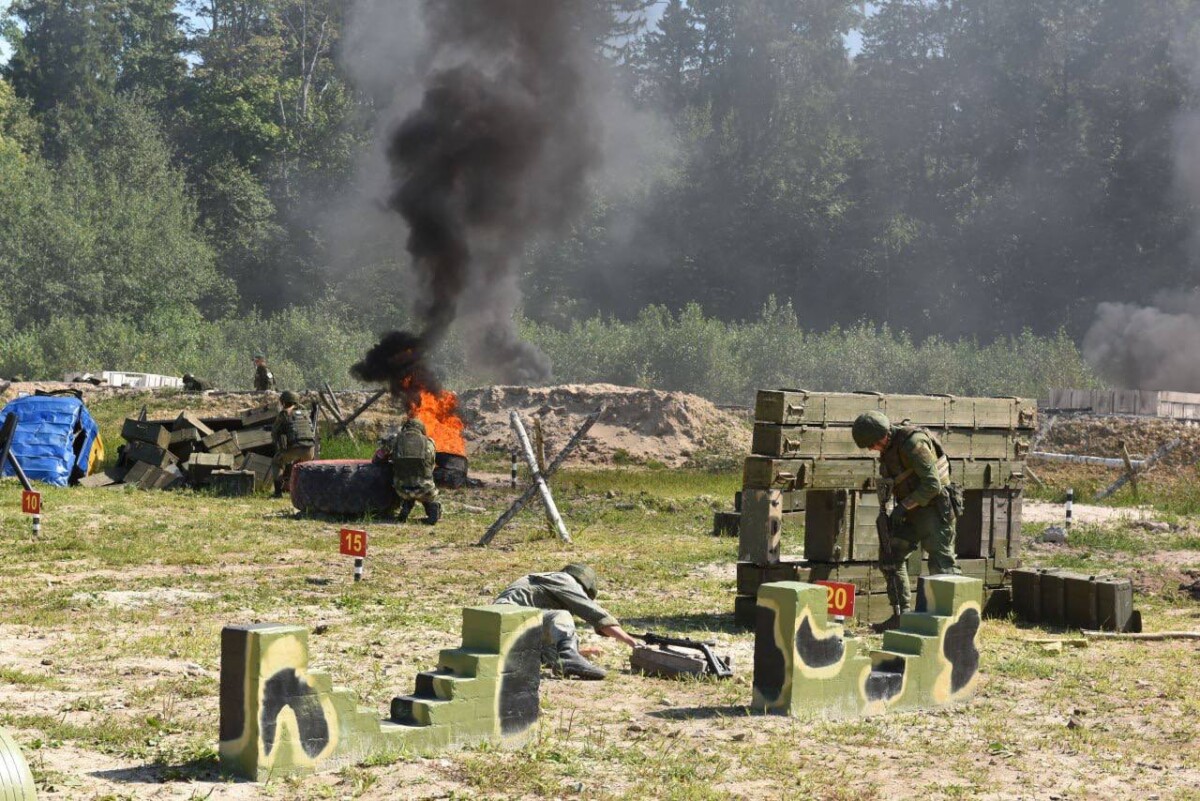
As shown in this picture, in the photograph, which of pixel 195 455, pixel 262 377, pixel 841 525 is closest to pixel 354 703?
pixel 841 525

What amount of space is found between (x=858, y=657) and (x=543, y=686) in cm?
226

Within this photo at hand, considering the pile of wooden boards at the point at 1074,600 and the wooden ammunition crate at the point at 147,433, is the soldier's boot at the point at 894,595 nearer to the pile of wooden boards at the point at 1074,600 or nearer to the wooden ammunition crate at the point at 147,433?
the pile of wooden boards at the point at 1074,600

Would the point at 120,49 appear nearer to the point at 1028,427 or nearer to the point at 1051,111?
the point at 1051,111

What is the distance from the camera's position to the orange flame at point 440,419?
2936 centimetres

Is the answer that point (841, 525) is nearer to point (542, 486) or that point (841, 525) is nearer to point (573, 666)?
point (573, 666)

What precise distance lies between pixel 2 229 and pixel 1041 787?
61689 mm

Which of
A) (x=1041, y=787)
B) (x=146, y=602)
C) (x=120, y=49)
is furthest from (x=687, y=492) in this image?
(x=120, y=49)

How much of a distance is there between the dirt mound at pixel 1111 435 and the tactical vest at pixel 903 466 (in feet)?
70.2

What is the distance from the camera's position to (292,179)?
73.1 metres

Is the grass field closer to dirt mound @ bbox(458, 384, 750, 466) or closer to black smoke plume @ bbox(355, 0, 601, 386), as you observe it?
dirt mound @ bbox(458, 384, 750, 466)

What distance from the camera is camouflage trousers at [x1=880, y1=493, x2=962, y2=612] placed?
514 inches

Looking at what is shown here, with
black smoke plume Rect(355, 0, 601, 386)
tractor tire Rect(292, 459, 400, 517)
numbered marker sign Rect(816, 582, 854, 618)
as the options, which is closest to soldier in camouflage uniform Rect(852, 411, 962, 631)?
numbered marker sign Rect(816, 582, 854, 618)

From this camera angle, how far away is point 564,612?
445 inches

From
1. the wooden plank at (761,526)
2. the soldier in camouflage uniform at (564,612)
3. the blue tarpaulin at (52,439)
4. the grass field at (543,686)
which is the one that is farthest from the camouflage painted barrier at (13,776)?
the blue tarpaulin at (52,439)
